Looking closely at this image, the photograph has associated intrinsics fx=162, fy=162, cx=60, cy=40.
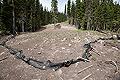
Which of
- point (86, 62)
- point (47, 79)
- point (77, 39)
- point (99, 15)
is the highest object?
point (99, 15)

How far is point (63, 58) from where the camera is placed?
52.2 feet

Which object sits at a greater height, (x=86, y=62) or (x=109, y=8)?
(x=109, y=8)

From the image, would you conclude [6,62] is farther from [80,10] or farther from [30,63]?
[80,10]

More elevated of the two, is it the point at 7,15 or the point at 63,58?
the point at 7,15

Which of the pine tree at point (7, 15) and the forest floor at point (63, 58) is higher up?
the pine tree at point (7, 15)

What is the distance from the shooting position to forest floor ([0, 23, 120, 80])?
528 inches

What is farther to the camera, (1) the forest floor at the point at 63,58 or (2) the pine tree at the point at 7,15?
(2) the pine tree at the point at 7,15

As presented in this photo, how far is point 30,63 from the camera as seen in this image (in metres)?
15.7

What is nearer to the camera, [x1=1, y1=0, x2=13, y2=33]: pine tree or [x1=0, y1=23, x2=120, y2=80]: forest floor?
[x1=0, y1=23, x2=120, y2=80]: forest floor

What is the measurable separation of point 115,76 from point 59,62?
5025 millimetres

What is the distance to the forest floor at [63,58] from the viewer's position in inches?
528

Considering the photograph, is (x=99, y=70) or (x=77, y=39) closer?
(x=99, y=70)

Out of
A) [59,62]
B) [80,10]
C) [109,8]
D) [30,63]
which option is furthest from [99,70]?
[109,8]

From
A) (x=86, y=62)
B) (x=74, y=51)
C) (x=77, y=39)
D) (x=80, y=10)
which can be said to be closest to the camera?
(x=86, y=62)
